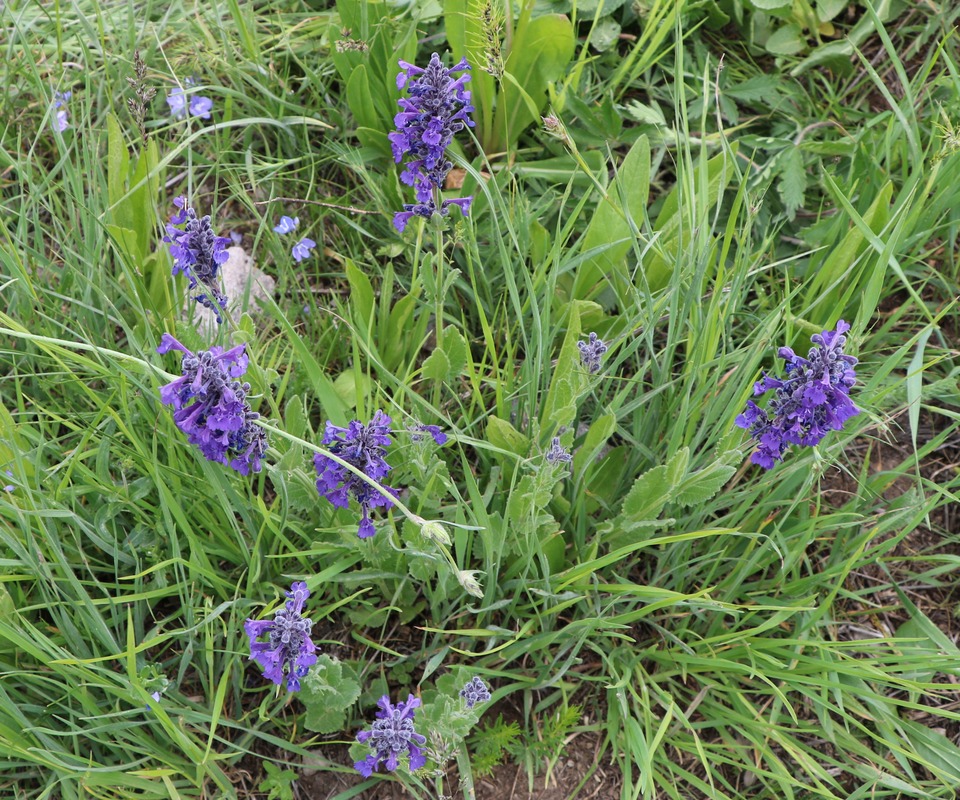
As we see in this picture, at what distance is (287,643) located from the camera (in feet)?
5.98

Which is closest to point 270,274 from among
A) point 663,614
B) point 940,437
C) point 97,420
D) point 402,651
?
point 97,420

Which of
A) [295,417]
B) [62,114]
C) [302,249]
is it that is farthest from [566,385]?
[62,114]

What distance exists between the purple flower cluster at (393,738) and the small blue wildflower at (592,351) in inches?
34.5

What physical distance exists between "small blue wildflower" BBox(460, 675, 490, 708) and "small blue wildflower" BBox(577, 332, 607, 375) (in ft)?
2.56

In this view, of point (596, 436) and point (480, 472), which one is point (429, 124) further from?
point (480, 472)

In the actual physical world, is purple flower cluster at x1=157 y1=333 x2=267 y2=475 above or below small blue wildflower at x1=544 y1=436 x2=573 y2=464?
above

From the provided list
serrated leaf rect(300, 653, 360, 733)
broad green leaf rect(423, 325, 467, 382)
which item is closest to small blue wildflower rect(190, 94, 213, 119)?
broad green leaf rect(423, 325, 467, 382)

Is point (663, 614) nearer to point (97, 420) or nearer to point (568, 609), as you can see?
point (568, 609)

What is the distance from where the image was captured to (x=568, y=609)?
2410 millimetres

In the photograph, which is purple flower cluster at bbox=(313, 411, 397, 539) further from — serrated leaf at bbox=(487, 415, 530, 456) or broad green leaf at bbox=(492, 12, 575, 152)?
broad green leaf at bbox=(492, 12, 575, 152)

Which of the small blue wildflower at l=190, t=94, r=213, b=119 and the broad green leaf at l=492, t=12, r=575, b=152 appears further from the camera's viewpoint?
the small blue wildflower at l=190, t=94, r=213, b=119

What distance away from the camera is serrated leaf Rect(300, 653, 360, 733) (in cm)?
205

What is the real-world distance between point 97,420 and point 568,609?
1.35 m

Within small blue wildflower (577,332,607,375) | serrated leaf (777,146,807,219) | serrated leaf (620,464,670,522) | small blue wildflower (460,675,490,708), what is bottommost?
small blue wildflower (460,675,490,708)
